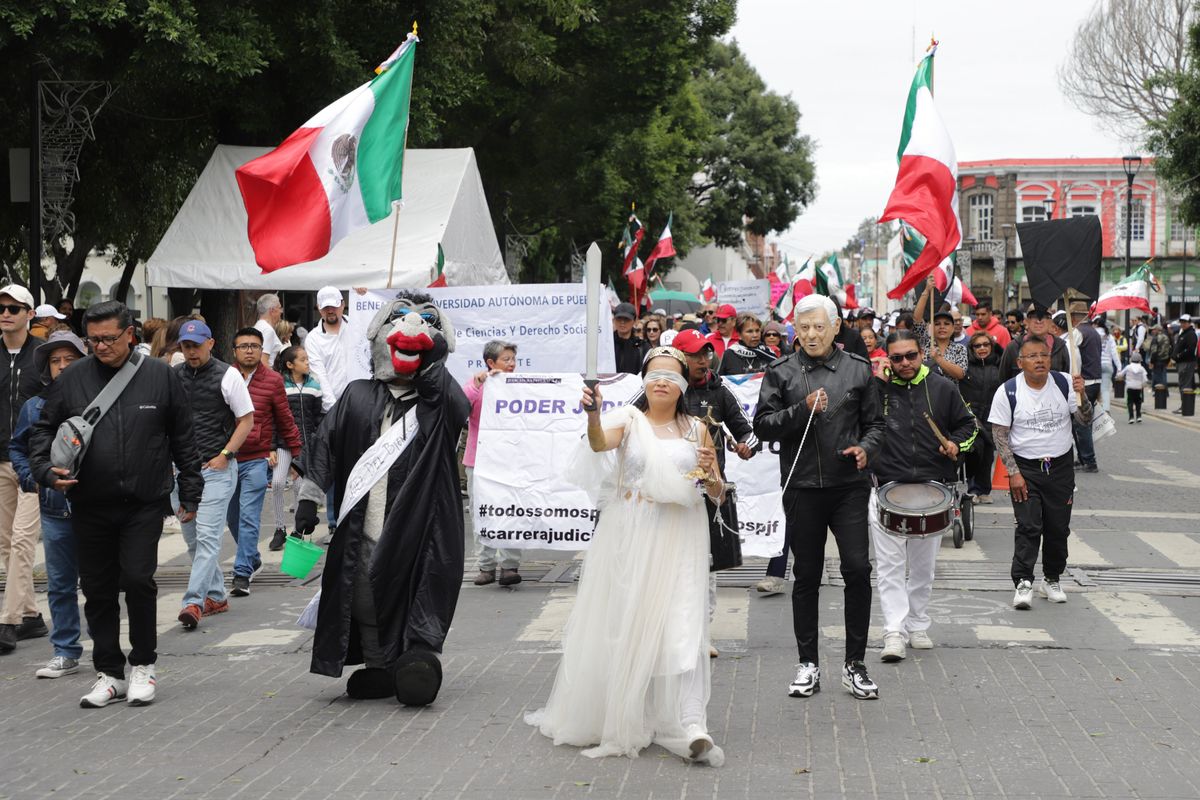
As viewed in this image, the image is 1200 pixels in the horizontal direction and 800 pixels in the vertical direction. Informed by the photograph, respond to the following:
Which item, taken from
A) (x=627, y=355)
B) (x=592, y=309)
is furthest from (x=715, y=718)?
(x=627, y=355)

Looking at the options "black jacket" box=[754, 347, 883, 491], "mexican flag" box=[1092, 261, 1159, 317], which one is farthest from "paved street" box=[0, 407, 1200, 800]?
"mexican flag" box=[1092, 261, 1159, 317]

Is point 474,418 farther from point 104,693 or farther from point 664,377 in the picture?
point 664,377

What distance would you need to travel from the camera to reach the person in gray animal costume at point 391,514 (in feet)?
23.4

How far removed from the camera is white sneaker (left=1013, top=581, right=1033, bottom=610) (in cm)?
952

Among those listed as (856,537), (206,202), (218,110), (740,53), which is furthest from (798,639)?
(740,53)

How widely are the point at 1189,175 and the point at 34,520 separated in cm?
2369

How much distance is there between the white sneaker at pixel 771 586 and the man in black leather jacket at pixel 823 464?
2.86 metres

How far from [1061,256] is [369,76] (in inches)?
369

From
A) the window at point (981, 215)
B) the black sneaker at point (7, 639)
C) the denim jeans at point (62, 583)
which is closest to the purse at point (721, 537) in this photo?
the denim jeans at point (62, 583)

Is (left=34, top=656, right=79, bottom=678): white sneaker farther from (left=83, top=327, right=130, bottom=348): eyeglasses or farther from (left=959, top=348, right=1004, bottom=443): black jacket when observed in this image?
(left=959, top=348, right=1004, bottom=443): black jacket

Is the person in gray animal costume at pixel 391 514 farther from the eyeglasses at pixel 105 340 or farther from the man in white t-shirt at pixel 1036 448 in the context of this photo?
the man in white t-shirt at pixel 1036 448

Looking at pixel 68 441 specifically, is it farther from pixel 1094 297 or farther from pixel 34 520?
pixel 1094 297

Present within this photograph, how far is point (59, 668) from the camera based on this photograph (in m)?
7.87

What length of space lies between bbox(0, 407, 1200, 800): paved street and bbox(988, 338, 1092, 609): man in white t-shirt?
45cm
